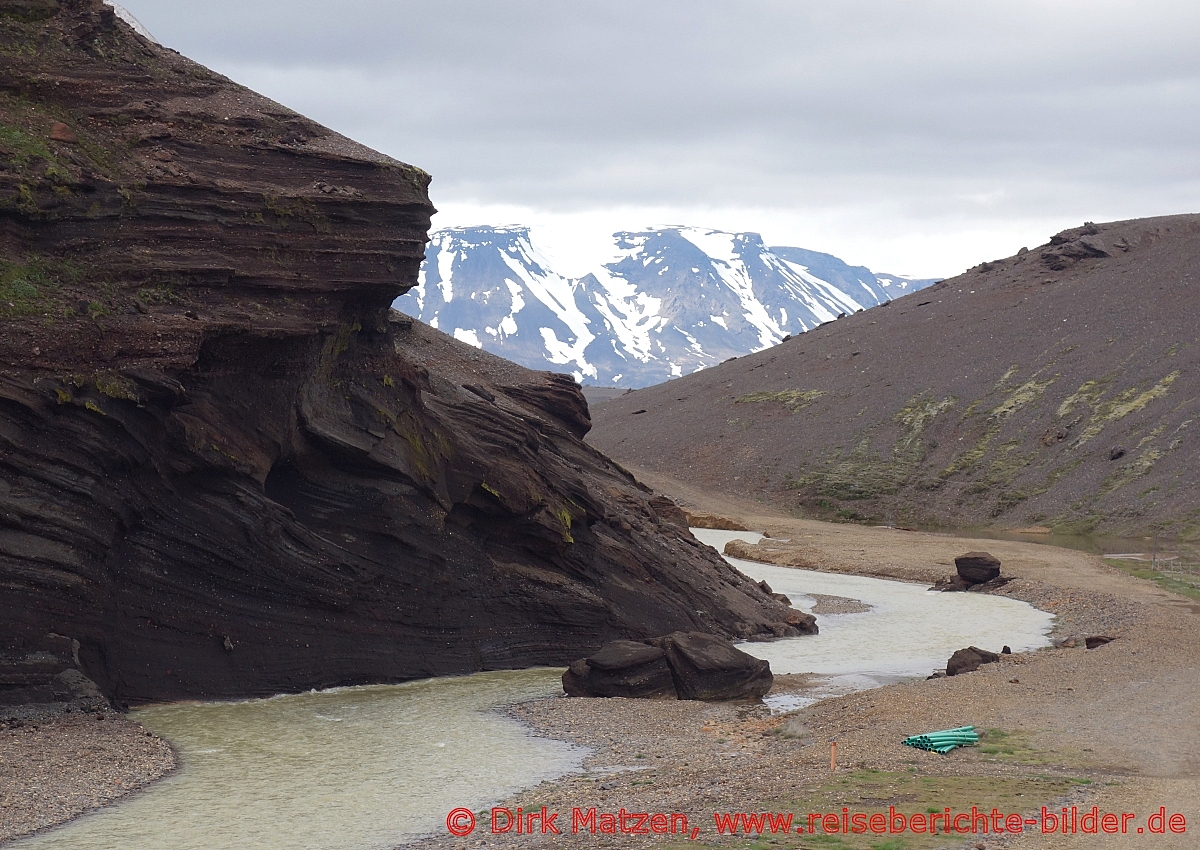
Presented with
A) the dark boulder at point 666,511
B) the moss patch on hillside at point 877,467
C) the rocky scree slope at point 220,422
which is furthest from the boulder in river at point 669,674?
the moss patch on hillside at point 877,467

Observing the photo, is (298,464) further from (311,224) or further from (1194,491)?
(1194,491)

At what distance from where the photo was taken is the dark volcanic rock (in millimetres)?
37000

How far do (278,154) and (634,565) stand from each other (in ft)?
66.0

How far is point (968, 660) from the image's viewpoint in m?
40.4

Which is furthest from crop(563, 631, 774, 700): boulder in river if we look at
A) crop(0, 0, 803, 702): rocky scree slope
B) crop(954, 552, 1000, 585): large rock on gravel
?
crop(954, 552, 1000, 585): large rock on gravel

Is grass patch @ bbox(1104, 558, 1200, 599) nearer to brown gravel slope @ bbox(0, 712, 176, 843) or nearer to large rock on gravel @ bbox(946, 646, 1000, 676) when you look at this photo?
large rock on gravel @ bbox(946, 646, 1000, 676)

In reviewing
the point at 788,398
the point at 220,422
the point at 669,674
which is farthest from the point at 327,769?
the point at 788,398

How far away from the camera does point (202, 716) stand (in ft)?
106

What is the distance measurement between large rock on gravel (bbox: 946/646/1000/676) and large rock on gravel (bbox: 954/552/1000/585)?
28.3m

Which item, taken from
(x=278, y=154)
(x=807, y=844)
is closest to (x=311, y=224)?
(x=278, y=154)

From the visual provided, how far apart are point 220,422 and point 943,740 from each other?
21062 millimetres

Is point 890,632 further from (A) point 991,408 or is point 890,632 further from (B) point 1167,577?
(A) point 991,408

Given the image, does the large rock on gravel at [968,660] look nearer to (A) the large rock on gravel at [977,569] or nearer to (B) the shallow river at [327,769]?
(B) the shallow river at [327,769]

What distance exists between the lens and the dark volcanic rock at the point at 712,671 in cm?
3700
